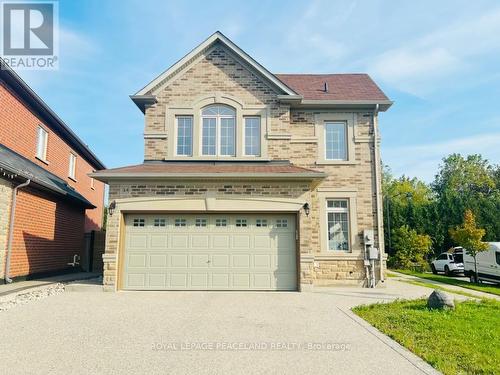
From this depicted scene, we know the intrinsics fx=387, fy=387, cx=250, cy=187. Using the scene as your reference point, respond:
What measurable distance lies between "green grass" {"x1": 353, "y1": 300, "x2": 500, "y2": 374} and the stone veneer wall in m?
10.4

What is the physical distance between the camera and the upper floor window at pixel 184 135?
45.4 feet

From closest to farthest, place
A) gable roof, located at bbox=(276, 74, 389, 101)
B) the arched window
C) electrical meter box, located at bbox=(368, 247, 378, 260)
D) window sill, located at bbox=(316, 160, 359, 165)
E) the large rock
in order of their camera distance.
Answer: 1. the large rock
2. electrical meter box, located at bbox=(368, 247, 378, 260)
3. the arched window
4. window sill, located at bbox=(316, 160, 359, 165)
5. gable roof, located at bbox=(276, 74, 389, 101)

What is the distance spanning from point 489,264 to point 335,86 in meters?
11.9

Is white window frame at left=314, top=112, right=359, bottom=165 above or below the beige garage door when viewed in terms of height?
above

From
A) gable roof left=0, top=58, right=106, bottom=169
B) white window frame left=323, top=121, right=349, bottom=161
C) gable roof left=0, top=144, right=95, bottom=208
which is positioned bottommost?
gable roof left=0, top=144, right=95, bottom=208

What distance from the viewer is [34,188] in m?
13.7

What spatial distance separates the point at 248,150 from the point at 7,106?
8922mm

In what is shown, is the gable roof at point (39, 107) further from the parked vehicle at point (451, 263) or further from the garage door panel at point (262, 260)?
the parked vehicle at point (451, 263)

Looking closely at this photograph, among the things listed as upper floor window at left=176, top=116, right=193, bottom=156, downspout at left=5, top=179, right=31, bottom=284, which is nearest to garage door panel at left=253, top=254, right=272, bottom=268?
upper floor window at left=176, top=116, right=193, bottom=156

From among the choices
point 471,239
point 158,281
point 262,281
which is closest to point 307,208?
point 262,281

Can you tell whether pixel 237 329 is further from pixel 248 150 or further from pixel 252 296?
pixel 248 150

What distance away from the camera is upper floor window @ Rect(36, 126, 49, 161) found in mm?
16844

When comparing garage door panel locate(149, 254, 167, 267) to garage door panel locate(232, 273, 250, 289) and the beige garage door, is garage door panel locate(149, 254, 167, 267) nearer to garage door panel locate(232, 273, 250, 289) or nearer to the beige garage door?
the beige garage door

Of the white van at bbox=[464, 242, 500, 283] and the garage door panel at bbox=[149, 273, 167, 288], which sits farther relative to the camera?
the white van at bbox=[464, 242, 500, 283]
